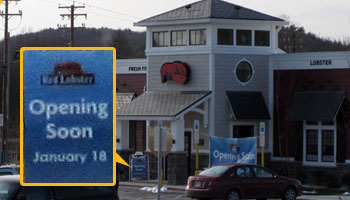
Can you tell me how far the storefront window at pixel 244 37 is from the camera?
33.5m

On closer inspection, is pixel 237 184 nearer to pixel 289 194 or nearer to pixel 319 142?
pixel 289 194

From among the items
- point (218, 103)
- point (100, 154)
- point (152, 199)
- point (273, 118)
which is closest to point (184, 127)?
point (218, 103)

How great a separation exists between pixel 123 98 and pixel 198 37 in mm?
6961

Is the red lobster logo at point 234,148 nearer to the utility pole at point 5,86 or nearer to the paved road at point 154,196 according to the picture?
the paved road at point 154,196

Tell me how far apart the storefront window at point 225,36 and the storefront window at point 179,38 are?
176cm

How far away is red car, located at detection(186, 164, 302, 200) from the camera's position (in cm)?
2330

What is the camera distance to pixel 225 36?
33281mm

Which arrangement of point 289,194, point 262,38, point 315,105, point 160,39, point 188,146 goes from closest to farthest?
1. point 289,194
2. point 315,105
3. point 188,146
4. point 262,38
5. point 160,39

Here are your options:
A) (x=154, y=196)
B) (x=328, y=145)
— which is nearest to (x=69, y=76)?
(x=154, y=196)

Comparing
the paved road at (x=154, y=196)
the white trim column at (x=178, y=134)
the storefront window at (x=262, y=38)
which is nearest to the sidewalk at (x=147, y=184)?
the paved road at (x=154, y=196)

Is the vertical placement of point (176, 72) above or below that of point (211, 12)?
below

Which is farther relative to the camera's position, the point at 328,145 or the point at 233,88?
the point at 233,88

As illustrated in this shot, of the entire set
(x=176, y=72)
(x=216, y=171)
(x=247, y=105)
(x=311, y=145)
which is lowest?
(x=216, y=171)

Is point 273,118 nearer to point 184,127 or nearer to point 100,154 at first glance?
point 184,127
